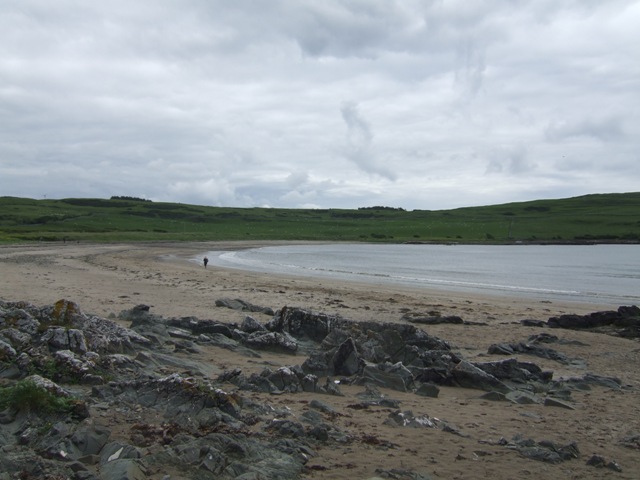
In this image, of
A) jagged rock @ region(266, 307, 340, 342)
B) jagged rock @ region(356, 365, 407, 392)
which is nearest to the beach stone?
jagged rock @ region(266, 307, 340, 342)

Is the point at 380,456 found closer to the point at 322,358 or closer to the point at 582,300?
the point at 322,358

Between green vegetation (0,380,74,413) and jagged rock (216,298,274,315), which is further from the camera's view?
jagged rock (216,298,274,315)

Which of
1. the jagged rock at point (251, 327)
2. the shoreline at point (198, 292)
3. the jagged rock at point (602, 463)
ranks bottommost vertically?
the shoreline at point (198, 292)

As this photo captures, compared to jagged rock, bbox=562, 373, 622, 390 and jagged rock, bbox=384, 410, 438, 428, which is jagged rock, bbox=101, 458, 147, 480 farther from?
jagged rock, bbox=562, 373, 622, 390

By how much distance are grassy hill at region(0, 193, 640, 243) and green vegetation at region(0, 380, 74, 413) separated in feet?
298

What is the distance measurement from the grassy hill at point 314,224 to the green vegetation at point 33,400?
90.9m

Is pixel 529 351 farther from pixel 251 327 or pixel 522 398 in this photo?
pixel 251 327

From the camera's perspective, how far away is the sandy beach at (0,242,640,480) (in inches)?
275

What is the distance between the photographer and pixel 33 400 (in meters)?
→ 7.29

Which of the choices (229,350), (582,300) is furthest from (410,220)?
(229,350)

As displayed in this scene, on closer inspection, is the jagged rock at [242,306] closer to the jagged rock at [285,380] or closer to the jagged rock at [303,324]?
the jagged rock at [303,324]

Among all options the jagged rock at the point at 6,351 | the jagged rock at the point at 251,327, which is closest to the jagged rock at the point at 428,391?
the jagged rock at the point at 251,327

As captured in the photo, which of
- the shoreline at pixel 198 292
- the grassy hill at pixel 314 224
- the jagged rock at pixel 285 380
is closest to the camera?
the jagged rock at pixel 285 380

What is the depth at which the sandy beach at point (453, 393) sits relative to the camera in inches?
275
